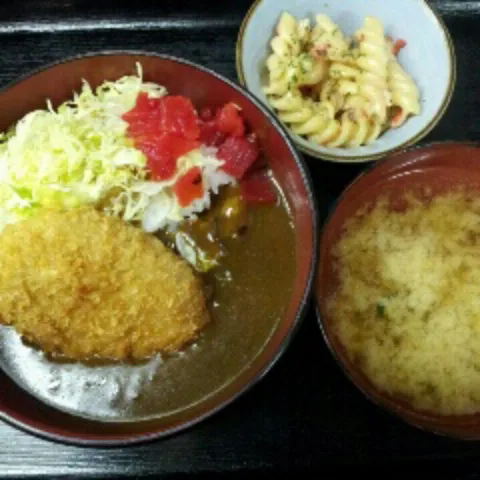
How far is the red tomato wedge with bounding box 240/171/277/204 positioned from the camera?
2117mm

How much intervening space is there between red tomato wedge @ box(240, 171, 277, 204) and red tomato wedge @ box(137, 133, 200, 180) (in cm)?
20

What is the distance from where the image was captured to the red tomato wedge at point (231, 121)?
80.7 inches

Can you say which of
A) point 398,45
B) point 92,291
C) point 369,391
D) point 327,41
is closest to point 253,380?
point 369,391

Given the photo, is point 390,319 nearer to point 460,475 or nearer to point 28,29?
point 460,475

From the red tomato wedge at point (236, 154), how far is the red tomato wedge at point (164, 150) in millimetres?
90

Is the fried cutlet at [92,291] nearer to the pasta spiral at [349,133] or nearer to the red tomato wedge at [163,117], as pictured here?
the red tomato wedge at [163,117]

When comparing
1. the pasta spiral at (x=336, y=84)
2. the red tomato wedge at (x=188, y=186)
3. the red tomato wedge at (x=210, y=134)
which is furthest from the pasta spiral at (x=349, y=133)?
the red tomato wedge at (x=188, y=186)

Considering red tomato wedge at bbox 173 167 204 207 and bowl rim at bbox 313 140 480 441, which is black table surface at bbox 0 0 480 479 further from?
red tomato wedge at bbox 173 167 204 207

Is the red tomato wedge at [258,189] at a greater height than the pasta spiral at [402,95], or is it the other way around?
the pasta spiral at [402,95]

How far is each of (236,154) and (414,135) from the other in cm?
55

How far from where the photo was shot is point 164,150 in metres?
2.01

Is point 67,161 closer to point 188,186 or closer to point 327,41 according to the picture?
point 188,186

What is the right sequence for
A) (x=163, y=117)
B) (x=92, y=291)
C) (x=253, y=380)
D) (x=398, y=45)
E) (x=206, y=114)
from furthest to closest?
(x=398, y=45) → (x=206, y=114) → (x=163, y=117) → (x=92, y=291) → (x=253, y=380)

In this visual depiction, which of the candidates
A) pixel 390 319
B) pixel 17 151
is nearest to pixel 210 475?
pixel 390 319
